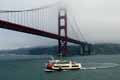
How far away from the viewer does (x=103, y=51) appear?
150 metres

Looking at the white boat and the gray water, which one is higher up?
the white boat

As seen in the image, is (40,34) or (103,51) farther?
(103,51)

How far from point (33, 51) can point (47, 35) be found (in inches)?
3440

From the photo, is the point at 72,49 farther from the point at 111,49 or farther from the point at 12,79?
the point at 12,79

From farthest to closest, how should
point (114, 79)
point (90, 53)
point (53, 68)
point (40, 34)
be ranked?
point (90, 53), point (40, 34), point (53, 68), point (114, 79)

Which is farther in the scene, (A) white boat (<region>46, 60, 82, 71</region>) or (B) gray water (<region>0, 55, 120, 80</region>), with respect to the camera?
(A) white boat (<region>46, 60, 82, 71</region>)

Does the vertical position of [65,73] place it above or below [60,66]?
below

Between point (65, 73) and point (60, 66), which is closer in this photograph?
point (65, 73)

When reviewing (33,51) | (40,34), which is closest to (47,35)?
(40,34)

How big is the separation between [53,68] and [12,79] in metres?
7.60

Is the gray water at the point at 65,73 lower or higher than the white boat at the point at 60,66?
lower

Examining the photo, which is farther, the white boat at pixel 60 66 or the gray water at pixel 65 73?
the white boat at pixel 60 66

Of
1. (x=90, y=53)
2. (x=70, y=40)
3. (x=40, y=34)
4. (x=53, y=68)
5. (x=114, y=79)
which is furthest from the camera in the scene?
(x=90, y=53)

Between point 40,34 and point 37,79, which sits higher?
point 40,34
